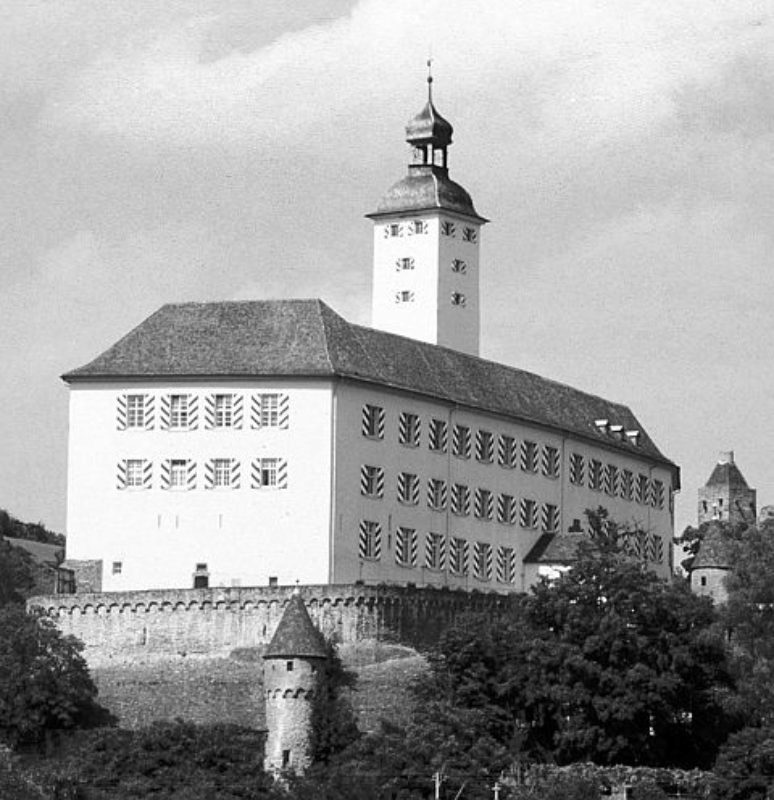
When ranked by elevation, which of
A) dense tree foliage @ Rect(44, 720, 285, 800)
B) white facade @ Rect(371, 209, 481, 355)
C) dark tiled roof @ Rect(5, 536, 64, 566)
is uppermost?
white facade @ Rect(371, 209, 481, 355)

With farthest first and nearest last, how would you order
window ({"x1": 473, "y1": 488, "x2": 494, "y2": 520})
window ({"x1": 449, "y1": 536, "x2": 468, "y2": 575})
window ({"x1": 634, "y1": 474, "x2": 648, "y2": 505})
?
window ({"x1": 634, "y1": 474, "x2": 648, "y2": 505})
window ({"x1": 473, "y1": 488, "x2": 494, "y2": 520})
window ({"x1": 449, "y1": 536, "x2": 468, "y2": 575})

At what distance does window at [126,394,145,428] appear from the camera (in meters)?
122

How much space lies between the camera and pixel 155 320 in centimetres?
12525

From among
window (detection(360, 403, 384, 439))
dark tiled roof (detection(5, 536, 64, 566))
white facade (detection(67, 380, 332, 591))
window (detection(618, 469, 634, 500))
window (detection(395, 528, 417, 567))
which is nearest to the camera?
white facade (detection(67, 380, 332, 591))

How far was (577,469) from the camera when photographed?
13450cm

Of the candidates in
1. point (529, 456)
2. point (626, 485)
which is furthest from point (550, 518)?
point (626, 485)

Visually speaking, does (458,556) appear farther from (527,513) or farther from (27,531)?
(27,531)

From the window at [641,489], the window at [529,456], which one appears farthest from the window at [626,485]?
the window at [529,456]

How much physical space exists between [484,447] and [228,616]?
16983 mm

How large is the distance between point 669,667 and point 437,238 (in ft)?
127

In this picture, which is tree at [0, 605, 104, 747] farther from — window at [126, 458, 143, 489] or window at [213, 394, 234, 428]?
window at [213, 394, 234, 428]

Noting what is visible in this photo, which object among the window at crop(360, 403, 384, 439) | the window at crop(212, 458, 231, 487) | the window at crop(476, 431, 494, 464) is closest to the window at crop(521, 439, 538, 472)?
the window at crop(476, 431, 494, 464)

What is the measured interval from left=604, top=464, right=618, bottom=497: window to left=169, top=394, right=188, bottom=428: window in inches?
892

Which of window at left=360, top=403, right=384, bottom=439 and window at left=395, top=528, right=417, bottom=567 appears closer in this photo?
window at left=360, top=403, right=384, bottom=439
